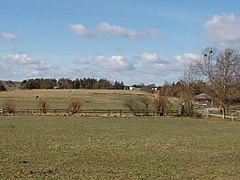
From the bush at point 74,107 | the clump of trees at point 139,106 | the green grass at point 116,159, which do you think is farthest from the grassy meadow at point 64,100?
the green grass at point 116,159

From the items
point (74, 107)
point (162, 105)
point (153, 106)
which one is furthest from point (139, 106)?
point (74, 107)

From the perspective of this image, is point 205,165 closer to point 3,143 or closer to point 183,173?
point 183,173

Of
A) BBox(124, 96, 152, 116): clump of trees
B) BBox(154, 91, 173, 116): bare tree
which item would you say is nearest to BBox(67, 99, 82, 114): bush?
BBox(124, 96, 152, 116): clump of trees

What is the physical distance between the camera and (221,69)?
238 feet

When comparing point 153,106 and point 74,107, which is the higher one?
point 153,106

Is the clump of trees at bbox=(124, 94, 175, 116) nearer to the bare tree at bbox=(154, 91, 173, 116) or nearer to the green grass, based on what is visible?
the bare tree at bbox=(154, 91, 173, 116)

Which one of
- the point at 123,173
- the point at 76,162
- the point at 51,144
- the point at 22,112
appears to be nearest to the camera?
the point at 123,173

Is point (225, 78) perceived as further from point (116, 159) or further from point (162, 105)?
point (116, 159)

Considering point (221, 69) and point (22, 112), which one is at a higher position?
point (221, 69)

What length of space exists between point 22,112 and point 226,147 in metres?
49.5

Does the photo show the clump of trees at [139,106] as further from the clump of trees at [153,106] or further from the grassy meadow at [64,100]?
the grassy meadow at [64,100]

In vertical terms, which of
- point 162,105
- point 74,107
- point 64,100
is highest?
point 64,100

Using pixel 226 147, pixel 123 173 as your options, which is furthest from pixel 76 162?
pixel 226 147

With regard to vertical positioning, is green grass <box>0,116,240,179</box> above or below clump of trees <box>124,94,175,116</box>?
below
